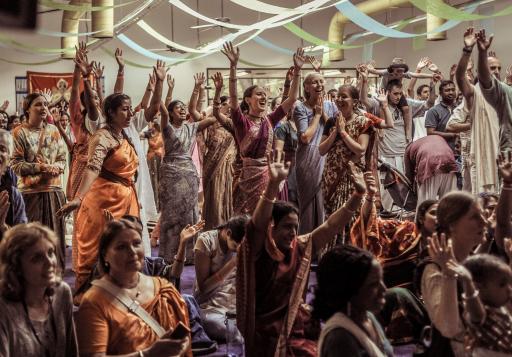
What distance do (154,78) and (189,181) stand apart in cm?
130

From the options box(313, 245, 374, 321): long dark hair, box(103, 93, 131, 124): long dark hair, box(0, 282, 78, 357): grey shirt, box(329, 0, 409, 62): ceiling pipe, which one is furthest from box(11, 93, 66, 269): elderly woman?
box(329, 0, 409, 62): ceiling pipe

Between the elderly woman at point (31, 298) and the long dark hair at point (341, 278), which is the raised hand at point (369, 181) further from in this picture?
the elderly woman at point (31, 298)

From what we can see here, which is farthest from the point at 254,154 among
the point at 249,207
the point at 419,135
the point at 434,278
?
the point at 419,135

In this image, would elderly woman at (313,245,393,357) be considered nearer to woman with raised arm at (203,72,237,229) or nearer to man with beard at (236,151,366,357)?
man with beard at (236,151,366,357)

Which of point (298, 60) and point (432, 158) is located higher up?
point (298, 60)

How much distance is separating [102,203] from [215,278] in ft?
3.29

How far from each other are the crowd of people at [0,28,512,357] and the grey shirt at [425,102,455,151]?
0.5 inches

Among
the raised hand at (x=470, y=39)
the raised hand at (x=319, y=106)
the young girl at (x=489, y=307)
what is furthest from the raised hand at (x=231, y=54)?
the young girl at (x=489, y=307)

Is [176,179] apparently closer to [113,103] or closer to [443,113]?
[113,103]

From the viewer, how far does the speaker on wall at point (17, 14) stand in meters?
1.23

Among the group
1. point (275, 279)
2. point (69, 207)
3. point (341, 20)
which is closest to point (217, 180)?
point (69, 207)

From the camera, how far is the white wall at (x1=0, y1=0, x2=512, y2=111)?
50.0 ft

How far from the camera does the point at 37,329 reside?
2678 millimetres

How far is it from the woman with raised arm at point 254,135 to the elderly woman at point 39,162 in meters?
1.44
